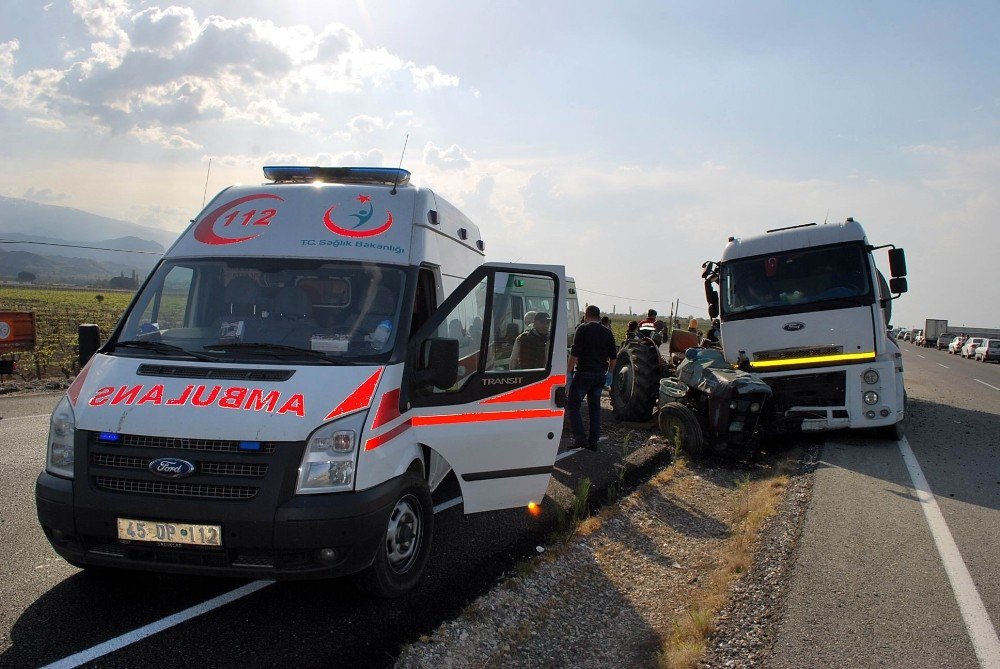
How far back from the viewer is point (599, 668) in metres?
3.83

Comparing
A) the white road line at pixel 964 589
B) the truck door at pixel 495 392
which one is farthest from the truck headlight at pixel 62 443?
the white road line at pixel 964 589

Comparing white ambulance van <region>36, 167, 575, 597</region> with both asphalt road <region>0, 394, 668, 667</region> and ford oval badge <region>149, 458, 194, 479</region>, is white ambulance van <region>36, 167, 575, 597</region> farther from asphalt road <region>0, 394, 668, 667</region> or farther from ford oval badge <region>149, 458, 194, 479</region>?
asphalt road <region>0, 394, 668, 667</region>

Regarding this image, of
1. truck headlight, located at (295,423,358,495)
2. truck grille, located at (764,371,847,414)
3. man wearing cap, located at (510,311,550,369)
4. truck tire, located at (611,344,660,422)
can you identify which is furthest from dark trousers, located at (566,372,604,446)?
truck headlight, located at (295,423,358,495)

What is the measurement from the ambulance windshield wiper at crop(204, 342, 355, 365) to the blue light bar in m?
1.84

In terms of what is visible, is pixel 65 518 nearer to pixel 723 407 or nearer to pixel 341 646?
pixel 341 646

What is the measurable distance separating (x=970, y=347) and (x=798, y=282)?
44808mm

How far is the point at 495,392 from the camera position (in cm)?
497

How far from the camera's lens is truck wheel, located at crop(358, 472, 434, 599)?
4.11 meters

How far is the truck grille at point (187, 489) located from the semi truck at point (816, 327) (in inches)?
303

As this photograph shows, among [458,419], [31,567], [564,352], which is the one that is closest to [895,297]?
[564,352]

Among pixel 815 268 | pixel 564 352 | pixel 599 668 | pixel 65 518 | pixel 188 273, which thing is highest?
pixel 815 268

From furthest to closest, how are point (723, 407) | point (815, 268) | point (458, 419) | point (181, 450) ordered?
point (815, 268) → point (723, 407) → point (458, 419) → point (181, 450)

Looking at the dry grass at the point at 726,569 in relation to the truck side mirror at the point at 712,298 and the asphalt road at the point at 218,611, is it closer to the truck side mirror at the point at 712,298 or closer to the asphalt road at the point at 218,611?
the asphalt road at the point at 218,611

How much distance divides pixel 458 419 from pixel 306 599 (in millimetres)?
1453
